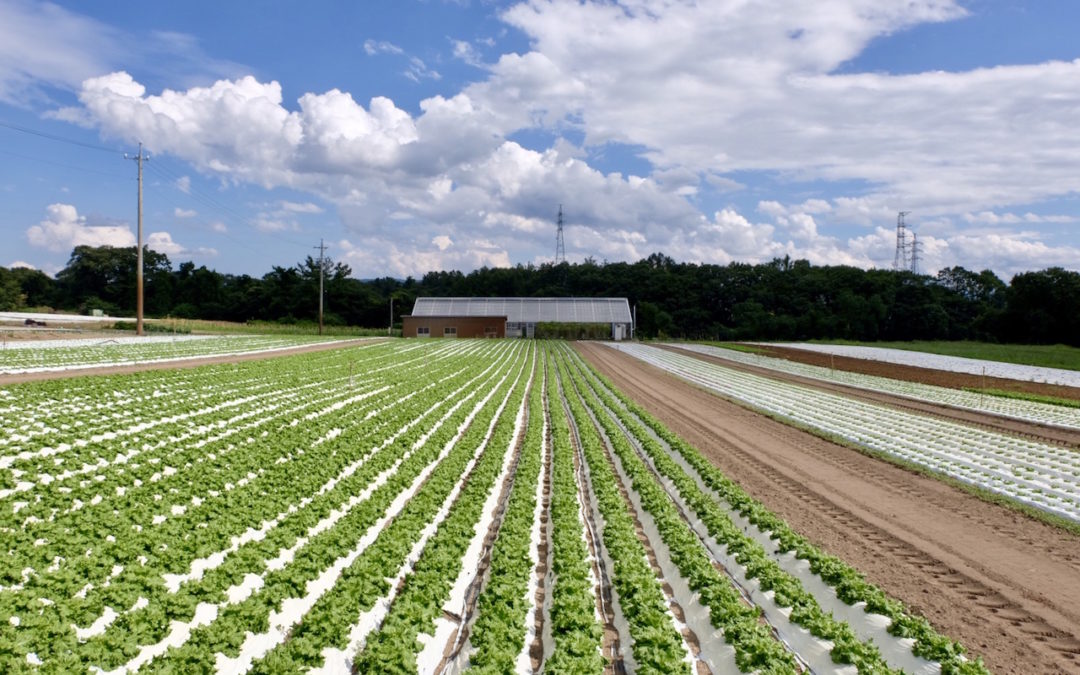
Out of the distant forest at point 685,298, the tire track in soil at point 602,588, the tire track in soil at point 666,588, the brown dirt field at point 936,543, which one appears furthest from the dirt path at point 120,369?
the distant forest at point 685,298

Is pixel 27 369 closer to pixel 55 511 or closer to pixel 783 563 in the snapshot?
pixel 55 511

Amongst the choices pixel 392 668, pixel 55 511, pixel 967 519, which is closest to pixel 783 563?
pixel 967 519

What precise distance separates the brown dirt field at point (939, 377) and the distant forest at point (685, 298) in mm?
38795

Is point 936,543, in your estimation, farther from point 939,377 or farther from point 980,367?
point 980,367

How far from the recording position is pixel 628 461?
43.0ft

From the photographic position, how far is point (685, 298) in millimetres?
99875

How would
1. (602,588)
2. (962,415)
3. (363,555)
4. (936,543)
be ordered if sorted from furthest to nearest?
(962,415)
(936,543)
(363,555)
(602,588)

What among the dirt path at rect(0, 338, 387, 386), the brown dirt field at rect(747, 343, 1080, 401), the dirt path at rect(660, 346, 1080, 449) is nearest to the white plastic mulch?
the brown dirt field at rect(747, 343, 1080, 401)

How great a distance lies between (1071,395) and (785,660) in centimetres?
3037

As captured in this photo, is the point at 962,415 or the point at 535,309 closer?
the point at 962,415

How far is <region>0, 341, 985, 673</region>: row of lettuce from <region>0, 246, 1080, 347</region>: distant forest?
76.3 meters

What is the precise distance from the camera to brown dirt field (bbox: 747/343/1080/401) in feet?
97.0

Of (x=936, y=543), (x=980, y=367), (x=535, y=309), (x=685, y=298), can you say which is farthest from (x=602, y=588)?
(x=685, y=298)

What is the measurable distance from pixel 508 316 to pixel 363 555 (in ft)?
241
